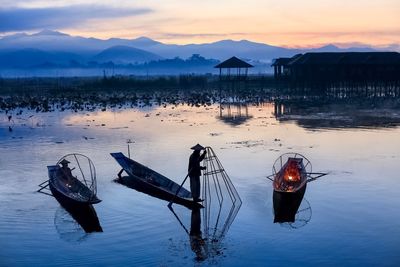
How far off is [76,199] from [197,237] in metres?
3.32

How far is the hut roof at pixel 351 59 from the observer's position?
53.6 m

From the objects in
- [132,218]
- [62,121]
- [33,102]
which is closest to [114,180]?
[132,218]

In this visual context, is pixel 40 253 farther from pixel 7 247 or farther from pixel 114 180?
pixel 114 180

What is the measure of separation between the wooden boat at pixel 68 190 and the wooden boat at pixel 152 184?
1973mm

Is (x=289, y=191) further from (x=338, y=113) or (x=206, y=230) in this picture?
(x=338, y=113)

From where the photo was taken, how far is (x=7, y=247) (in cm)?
1201

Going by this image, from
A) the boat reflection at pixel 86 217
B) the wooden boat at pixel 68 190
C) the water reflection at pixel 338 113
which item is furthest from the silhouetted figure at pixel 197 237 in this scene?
the water reflection at pixel 338 113

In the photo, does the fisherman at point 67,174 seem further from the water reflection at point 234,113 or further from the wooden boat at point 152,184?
the water reflection at point 234,113

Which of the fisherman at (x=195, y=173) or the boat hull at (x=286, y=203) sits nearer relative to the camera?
the boat hull at (x=286, y=203)

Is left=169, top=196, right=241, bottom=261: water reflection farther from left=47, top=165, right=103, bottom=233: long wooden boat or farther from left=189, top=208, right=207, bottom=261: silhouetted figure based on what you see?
left=47, top=165, right=103, bottom=233: long wooden boat

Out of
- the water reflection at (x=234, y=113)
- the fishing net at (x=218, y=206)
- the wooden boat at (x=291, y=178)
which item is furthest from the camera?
the water reflection at (x=234, y=113)

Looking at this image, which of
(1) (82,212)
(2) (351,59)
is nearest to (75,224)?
(1) (82,212)

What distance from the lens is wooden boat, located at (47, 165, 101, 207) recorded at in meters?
14.0

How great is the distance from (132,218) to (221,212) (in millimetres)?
2236
